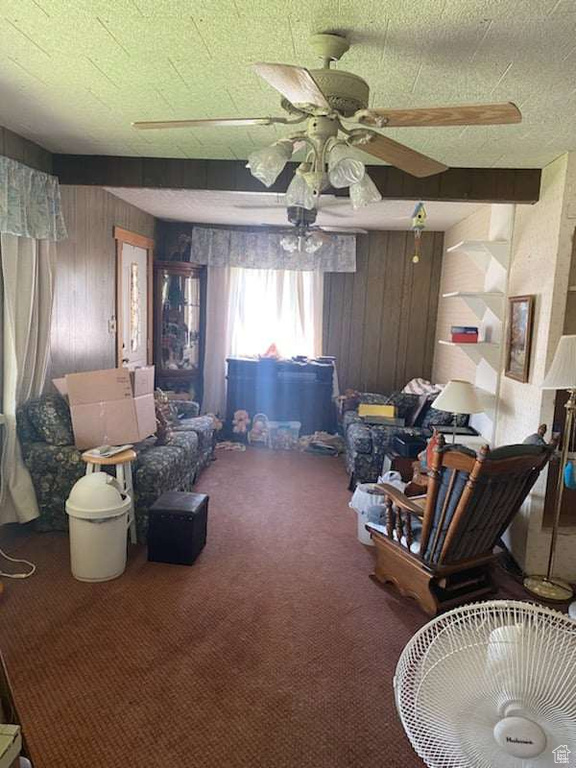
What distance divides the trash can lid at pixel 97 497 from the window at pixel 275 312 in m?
3.46

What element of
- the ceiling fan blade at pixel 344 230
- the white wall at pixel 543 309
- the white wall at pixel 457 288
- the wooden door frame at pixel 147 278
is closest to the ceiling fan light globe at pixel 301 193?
the white wall at pixel 543 309

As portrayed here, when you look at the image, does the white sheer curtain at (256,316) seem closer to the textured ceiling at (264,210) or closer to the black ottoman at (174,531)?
the textured ceiling at (264,210)

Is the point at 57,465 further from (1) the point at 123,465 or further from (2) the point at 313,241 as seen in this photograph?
(2) the point at 313,241

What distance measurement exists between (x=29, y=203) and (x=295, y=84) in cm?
223

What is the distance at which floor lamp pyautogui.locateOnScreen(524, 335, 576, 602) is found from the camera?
2535 millimetres

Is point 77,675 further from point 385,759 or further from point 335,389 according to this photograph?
point 335,389

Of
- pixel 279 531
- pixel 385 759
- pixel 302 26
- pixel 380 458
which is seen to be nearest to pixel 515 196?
pixel 302 26

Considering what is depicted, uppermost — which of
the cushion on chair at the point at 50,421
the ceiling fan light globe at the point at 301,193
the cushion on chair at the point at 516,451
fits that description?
the ceiling fan light globe at the point at 301,193

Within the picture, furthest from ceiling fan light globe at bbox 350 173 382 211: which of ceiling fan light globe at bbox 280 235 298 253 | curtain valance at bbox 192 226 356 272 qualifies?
curtain valance at bbox 192 226 356 272

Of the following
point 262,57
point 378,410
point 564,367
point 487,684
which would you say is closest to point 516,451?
point 564,367

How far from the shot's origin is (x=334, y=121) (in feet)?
5.14

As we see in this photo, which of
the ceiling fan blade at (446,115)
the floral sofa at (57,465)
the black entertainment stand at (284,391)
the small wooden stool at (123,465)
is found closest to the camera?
the ceiling fan blade at (446,115)

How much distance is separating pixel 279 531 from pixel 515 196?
254 cm

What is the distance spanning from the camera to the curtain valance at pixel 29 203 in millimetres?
2758
